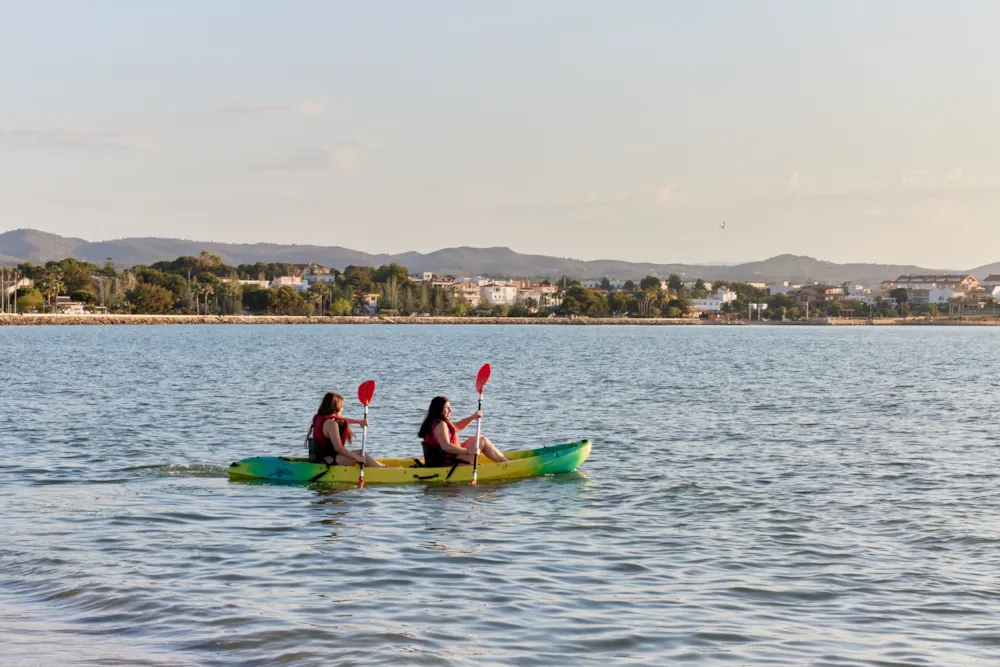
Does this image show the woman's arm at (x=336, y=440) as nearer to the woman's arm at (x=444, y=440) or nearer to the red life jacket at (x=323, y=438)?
the red life jacket at (x=323, y=438)

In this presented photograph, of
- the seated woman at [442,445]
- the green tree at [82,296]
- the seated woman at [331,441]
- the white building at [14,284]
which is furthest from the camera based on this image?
the green tree at [82,296]

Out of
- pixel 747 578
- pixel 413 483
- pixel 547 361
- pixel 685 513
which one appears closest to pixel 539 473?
pixel 413 483

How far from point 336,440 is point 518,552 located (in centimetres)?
551

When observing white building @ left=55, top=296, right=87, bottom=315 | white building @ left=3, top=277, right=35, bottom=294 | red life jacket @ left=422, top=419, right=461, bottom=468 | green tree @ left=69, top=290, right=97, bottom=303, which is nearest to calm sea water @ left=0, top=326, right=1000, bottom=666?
red life jacket @ left=422, top=419, right=461, bottom=468

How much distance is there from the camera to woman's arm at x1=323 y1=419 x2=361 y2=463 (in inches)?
714

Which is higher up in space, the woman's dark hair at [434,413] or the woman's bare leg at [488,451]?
the woman's dark hair at [434,413]

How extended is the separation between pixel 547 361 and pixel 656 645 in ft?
213

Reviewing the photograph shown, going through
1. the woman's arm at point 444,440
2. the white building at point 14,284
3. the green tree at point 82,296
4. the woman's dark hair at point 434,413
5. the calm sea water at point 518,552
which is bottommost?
the calm sea water at point 518,552

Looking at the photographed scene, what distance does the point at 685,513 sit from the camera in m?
16.3

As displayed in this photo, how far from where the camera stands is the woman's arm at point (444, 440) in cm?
1848

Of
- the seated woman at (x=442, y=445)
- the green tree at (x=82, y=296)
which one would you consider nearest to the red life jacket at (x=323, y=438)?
the seated woman at (x=442, y=445)

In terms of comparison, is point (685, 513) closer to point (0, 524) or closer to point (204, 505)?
point (204, 505)

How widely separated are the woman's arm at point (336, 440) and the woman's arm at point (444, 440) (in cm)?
127

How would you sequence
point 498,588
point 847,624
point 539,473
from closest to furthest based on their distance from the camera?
point 847,624 < point 498,588 < point 539,473
